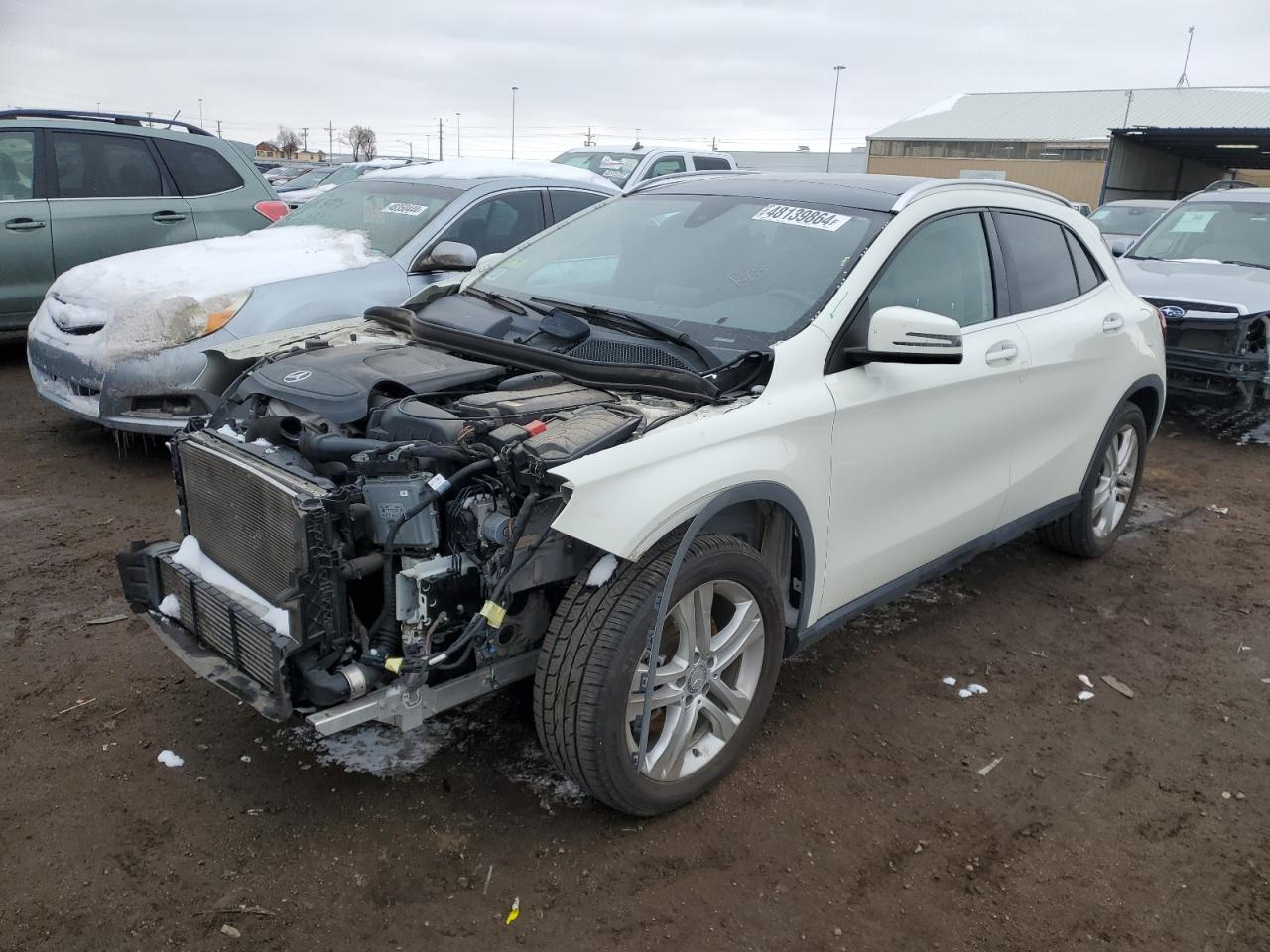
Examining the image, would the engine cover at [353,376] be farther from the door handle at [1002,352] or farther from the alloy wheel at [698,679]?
the door handle at [1002,352]

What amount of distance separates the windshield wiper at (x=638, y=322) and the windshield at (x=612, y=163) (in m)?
9.30

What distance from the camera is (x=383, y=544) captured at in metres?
2.59

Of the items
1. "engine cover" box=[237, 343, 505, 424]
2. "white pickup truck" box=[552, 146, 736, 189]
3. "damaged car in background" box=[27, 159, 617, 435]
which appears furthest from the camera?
"white pickup truck" box=[552, 146, 736, 189]

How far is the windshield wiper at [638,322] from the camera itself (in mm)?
3156

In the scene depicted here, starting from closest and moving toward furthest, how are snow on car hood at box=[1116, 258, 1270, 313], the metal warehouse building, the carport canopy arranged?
snow on car hood at box=[1116, 258, 1270, 313], the carport canopy, the metal warehouse building

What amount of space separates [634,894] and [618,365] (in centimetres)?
157

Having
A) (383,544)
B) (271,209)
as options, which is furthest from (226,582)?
(271,209)

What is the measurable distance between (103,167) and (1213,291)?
914 centimetres

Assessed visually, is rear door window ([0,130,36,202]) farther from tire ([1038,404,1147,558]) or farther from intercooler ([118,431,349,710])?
tire ([1038,404,1147,558])

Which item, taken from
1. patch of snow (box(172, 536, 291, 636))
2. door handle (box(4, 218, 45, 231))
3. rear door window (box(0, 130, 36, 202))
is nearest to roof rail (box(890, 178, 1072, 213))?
patch of snow (box(172, 536, 291, 636))

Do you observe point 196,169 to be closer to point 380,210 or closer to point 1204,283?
point 380,210

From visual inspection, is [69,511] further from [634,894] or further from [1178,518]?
[1178,518]

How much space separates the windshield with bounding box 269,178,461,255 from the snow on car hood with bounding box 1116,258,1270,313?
533cm

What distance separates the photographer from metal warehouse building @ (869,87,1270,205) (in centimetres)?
1708
